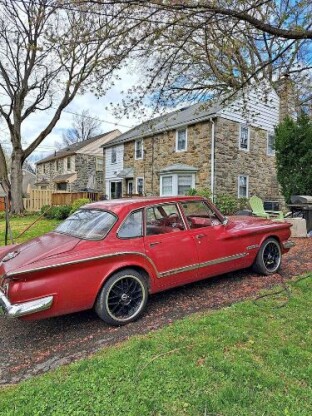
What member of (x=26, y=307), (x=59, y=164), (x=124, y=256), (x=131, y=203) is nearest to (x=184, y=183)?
(x=131, y=203)

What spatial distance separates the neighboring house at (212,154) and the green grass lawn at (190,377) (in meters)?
12.8

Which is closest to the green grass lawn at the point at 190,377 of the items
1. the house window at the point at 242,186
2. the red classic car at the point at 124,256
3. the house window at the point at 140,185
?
the red classic car at the point at 124,256

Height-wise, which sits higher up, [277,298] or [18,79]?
[18,79]

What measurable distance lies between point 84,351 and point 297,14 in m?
6.97

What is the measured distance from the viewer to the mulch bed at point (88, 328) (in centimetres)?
304

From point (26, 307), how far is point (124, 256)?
1.19m

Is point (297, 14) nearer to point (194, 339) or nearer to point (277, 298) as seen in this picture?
point (277, 298)

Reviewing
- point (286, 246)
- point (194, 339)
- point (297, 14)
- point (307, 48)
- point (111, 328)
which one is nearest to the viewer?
point (194, 339)

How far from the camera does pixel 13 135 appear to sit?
801 inches

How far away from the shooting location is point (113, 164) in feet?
76.4

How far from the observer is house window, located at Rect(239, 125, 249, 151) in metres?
17.0

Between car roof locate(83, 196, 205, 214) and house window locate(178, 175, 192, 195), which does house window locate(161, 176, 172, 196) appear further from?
car roof locate(83, 196, 205, 214)

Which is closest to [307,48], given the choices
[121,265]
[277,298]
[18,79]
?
[277,298]

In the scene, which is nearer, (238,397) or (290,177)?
(238,397)
